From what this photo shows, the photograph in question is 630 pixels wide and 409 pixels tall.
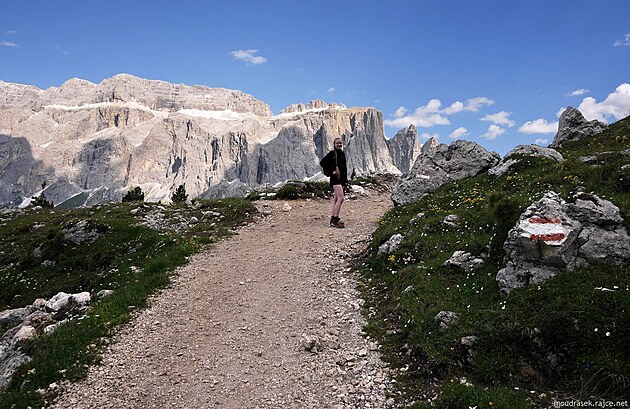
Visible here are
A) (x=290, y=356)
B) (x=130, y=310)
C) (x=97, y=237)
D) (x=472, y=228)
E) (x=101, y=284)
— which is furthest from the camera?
(x=97, y=237)

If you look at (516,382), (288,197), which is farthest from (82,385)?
(288,197)

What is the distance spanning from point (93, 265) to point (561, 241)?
20638 millimetres

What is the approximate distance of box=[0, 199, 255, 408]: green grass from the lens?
34.2 feet

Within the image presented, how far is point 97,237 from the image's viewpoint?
76.3 ft

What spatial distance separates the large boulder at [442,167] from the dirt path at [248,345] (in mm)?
7638

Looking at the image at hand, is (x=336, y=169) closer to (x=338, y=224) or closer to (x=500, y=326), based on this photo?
(x=338, y=224)

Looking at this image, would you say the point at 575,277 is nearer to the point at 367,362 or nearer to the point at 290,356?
the point at 367,362

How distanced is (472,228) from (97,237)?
20.5 metres

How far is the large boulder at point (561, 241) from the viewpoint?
985cm

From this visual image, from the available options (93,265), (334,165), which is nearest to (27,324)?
(93,265)

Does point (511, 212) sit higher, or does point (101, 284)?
point (511, 212)

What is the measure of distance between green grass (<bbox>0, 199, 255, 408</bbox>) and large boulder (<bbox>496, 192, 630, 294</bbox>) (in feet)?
38.0

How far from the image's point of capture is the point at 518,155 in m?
23.1

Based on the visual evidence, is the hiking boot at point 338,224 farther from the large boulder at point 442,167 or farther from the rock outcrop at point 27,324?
the rock outcrop at point 27,324
